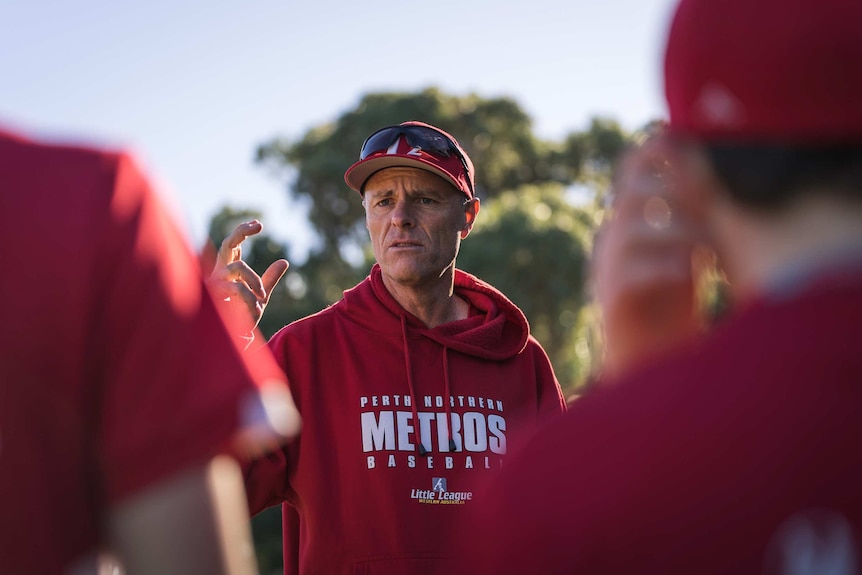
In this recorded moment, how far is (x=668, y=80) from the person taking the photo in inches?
46.9

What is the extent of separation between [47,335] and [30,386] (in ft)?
0.21

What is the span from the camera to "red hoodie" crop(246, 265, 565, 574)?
3.17 meters

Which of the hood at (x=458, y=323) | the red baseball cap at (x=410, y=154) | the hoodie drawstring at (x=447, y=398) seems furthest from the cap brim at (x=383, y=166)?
the hoodie drawstring at (x=447, y=398)

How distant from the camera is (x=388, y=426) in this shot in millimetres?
3307

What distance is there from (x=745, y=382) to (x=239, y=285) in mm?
2378

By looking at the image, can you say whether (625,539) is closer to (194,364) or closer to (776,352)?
(776,352)

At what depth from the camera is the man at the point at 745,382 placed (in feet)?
3.23

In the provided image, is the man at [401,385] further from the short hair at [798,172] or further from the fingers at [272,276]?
the short hair at [798,172]

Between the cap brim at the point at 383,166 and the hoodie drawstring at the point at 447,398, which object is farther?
the cap brim at the point at 383,166

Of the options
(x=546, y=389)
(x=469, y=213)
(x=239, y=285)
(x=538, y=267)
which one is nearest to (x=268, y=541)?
(x=538, y=267)

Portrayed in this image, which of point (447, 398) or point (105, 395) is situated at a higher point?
point (447, 398)

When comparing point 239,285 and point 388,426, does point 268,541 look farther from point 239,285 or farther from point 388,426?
point 239,285

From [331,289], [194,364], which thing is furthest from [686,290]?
[331,289]

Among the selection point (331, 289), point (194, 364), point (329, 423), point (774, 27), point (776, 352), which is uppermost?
point (331, 289)
